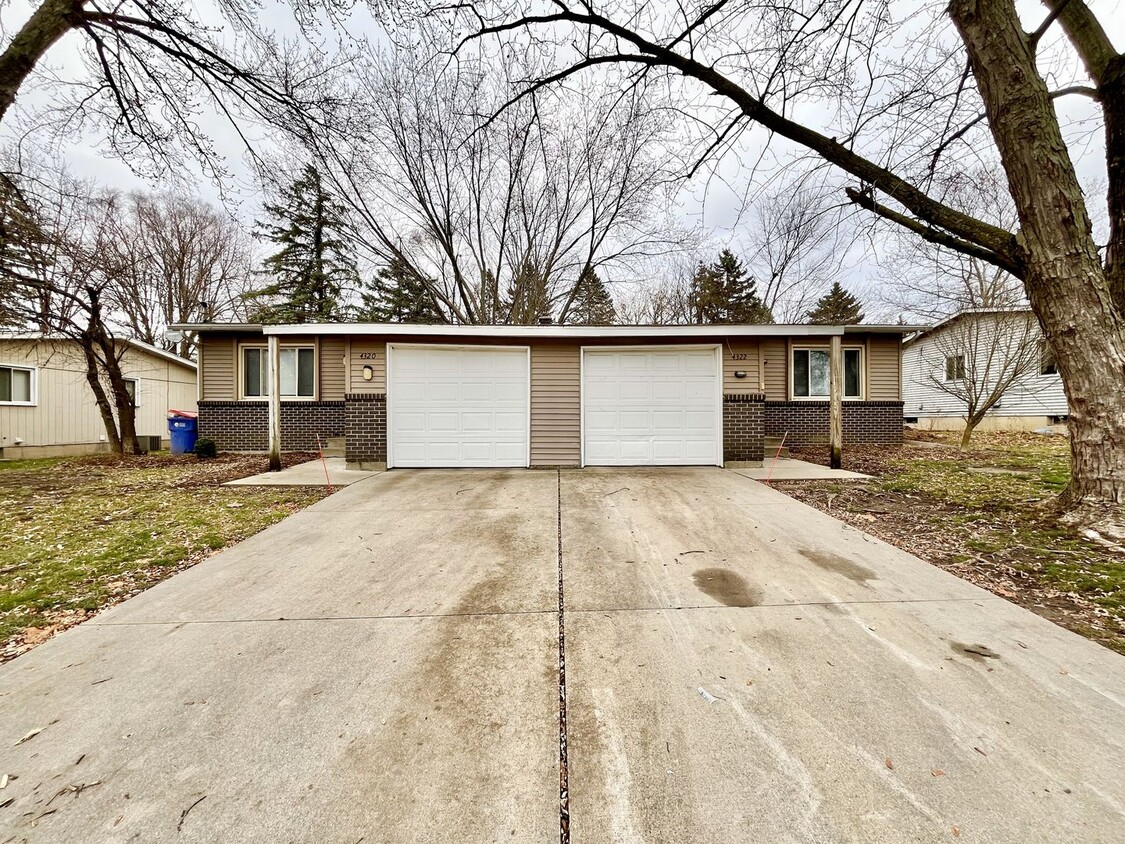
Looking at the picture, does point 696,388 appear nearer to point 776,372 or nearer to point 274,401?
point 776,372

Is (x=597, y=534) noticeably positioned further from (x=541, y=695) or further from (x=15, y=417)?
(x=15, y=417)

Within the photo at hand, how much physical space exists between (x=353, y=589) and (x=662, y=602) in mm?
2103

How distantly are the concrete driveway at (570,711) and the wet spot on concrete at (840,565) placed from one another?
0.15ft

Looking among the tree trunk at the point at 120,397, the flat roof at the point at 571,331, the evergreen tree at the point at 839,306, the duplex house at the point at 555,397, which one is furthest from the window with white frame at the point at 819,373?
the tree trunk at the point at 120,397

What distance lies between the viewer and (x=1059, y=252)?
3.91 meters

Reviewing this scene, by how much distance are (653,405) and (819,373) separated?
18.6ft

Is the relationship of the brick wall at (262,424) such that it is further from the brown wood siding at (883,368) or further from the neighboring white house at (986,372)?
the neighboring white house at (986,372)

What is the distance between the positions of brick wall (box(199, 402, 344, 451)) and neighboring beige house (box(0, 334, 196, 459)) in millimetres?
3239

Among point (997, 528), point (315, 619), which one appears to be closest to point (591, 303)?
point (997, 528)

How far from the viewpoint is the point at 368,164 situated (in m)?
11.4

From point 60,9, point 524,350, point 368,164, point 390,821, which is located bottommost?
point 390,821

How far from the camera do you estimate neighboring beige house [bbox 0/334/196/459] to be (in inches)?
415

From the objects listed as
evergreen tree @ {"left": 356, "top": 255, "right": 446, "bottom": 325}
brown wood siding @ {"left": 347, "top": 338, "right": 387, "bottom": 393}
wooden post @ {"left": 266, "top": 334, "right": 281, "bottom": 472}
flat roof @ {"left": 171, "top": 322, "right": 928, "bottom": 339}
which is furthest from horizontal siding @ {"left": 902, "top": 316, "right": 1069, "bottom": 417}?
evergreen tree @ {"left": 356, "top": 255, "right": 446, "bottom": 325}

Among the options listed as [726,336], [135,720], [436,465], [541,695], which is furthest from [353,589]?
[726,336]
